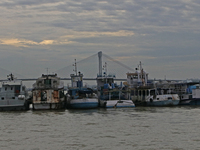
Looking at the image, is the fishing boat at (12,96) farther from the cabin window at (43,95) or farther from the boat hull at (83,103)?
the boat hull at (83,103)

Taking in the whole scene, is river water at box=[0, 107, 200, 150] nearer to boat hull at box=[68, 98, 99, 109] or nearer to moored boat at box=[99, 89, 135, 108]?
boat hull at box=[68, 98, 99, 109]

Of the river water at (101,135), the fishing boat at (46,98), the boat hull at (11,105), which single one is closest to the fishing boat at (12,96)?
the boat hull at (11,105)

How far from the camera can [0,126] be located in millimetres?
31078

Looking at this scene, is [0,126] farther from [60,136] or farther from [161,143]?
[161,143]

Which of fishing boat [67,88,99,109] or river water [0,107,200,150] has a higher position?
fishing boat [67,88,99,109]

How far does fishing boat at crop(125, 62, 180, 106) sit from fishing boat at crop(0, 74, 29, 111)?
18.9 m

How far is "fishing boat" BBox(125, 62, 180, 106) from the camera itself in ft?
177

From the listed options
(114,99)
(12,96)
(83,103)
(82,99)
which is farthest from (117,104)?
(12,96)

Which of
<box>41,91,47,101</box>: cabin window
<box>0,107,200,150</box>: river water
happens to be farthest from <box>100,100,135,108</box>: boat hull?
<box>0,107,200,150</box>: river water

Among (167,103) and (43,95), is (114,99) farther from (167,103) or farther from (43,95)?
(43,95)

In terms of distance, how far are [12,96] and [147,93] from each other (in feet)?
73.9

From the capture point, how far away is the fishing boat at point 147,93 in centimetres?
5381

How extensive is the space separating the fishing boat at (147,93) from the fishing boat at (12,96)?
18862 mm

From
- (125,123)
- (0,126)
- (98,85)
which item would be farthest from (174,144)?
(98,85)
